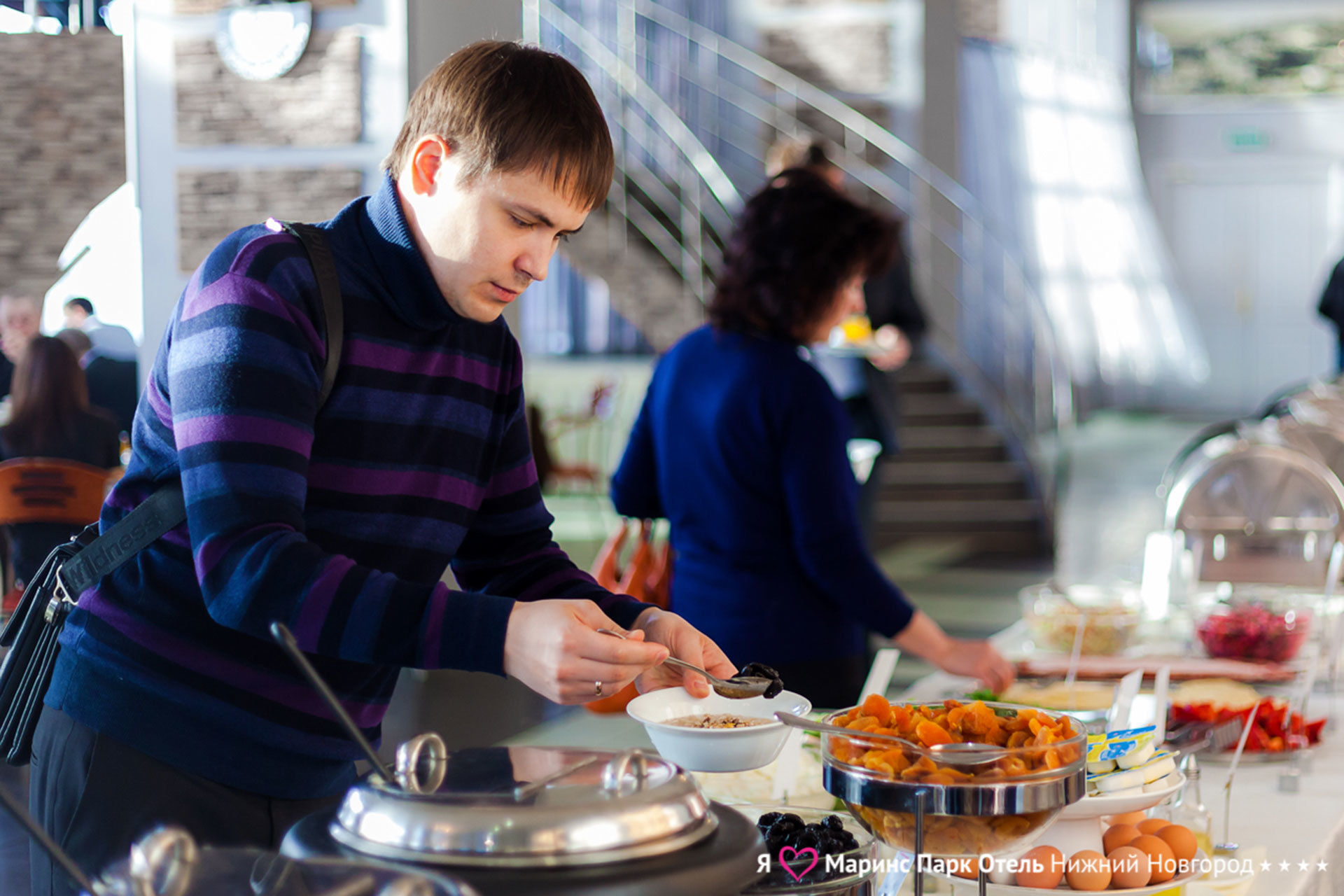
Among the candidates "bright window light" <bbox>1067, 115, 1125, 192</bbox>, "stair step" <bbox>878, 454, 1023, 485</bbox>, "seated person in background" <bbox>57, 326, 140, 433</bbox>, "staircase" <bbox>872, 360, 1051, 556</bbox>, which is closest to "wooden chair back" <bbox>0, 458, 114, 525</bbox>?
"seated person in background" <bbox>57, 326, 140, 433</bbox>

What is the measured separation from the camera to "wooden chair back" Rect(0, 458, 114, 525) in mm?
2943

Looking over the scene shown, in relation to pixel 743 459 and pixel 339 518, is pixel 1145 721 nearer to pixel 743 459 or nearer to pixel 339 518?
pixel 743 459

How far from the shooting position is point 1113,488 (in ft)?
33.7

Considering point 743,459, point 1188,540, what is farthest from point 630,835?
point 1188,540

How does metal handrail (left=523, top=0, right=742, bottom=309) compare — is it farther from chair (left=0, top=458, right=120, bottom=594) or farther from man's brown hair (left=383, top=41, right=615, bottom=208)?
man's brown hair (left=383, top=41, right=615, bottom=208)

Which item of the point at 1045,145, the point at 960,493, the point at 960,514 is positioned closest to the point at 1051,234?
the point at 1045,145

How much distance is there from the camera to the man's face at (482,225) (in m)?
1.15

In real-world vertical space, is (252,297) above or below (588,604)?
above

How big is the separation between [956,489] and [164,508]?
23.9 feet

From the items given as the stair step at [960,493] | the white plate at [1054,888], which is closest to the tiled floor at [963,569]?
the stair step at [960,493]

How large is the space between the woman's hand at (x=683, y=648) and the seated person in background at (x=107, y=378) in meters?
2.22

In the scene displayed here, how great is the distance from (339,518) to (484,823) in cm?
48

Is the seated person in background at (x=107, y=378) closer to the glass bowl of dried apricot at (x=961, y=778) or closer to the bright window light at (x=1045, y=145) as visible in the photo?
the glass bowl of dried apricot at (x=961, y=778)

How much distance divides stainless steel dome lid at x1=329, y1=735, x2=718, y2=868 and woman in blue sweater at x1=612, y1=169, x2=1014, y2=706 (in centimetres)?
131
